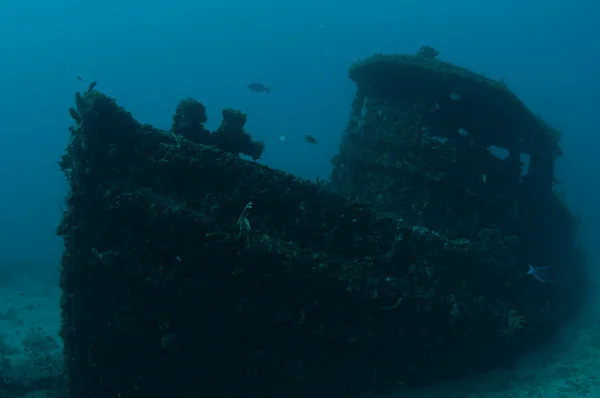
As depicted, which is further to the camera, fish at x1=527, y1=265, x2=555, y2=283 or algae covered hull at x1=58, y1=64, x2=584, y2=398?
fish at x1=527, y1=265, x2=555, y2=283

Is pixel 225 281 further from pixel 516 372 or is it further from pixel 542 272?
pixel 542 272

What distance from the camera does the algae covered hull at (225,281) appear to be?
5.98m

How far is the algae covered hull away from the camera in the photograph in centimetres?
598

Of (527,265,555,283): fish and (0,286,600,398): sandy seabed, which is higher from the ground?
(527,265,555,283): fish

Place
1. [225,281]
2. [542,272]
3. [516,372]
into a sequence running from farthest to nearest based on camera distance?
[542,272] → [516,372] → [225,281]

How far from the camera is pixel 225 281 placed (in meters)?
5.96

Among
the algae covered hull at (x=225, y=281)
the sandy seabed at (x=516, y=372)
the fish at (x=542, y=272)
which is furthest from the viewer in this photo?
the fish at (x=542, y=272)

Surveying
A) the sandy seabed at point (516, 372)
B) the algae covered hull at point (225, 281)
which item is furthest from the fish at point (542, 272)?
the algae covered hull at point (225, 281)

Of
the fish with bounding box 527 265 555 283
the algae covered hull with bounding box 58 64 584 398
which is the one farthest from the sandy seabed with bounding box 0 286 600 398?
the fish with bounding box 527 265 555 283

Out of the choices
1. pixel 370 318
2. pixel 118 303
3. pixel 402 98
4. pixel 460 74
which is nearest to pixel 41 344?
pixel 118 303

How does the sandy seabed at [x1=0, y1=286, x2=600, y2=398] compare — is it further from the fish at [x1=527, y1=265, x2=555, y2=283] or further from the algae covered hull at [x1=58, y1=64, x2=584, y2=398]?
the fish at [x1=527, y1=265, x2=555, y2=283]

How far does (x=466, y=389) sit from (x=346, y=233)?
3906mm

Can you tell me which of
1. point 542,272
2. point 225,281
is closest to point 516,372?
point 542,272

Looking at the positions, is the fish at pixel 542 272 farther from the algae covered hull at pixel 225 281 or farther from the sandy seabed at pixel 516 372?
the algae covered hull at pixel 225 281
